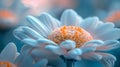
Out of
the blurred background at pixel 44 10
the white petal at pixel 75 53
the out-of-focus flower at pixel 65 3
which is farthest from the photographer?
the out-of-focus flower at pixel 65 3

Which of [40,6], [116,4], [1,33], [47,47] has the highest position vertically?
[116,4]

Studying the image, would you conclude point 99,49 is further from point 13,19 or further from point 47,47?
point 13,19

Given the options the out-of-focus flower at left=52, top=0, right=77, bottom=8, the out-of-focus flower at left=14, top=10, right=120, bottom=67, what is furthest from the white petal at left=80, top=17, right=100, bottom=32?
the out-of-focus flower at left=52, top=0, right=77, bottom=8

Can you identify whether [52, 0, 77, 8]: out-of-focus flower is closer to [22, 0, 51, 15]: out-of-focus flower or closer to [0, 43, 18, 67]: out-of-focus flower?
[22, 0, 51, 15]: out-of-focus flower

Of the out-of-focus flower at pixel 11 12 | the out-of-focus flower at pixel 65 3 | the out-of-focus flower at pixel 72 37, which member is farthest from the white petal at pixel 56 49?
the out-of-focus flower at pixel 65 3

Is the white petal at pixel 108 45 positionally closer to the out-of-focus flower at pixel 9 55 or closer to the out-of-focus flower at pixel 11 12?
the out-of-focus flower at pixel 9 55

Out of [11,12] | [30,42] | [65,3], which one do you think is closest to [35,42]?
[30,42]

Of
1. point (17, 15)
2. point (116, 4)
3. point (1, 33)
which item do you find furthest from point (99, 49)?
point (116, 4)
